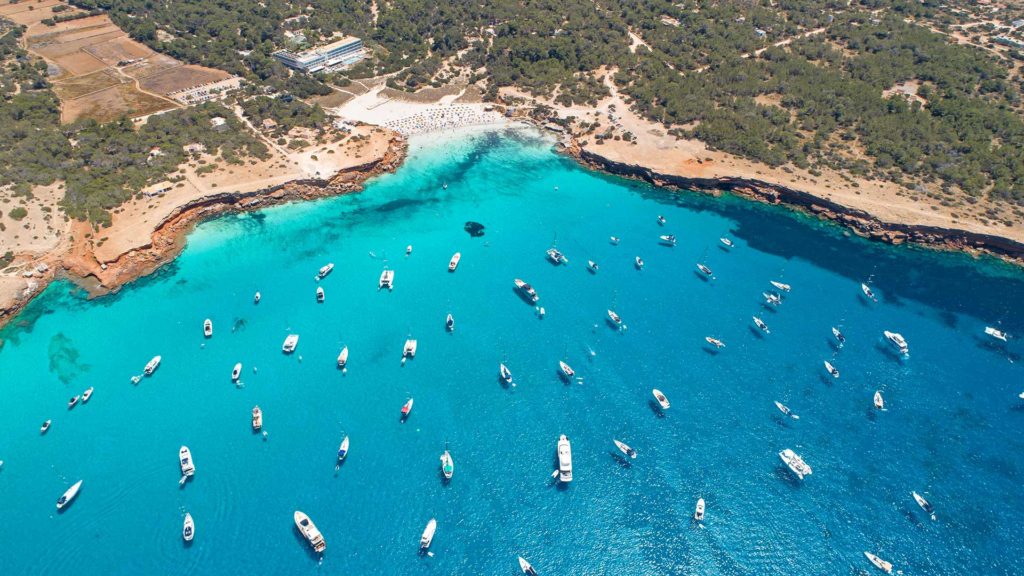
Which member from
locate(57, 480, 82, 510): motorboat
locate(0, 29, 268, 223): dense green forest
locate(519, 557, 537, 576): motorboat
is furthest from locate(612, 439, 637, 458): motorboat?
locate(0, 29, 268, 223): dense green forest

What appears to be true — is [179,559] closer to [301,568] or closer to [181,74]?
[301,568]

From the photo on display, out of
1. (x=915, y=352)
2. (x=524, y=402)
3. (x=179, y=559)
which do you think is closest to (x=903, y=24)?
(x=915, y=352)

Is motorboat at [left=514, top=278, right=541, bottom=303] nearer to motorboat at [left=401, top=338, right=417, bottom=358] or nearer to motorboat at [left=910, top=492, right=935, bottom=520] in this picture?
motorboat at [left=401, top=338, right=417, bottom=358]

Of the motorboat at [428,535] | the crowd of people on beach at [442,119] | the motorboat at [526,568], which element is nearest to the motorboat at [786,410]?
the motorboat at [526,568]

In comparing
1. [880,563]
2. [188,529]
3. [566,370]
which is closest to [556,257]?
[566,370]

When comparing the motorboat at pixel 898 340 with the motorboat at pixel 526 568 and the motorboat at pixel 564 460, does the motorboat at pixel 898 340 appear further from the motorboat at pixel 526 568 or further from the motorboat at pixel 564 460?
the motorboat at pixel 526 568
